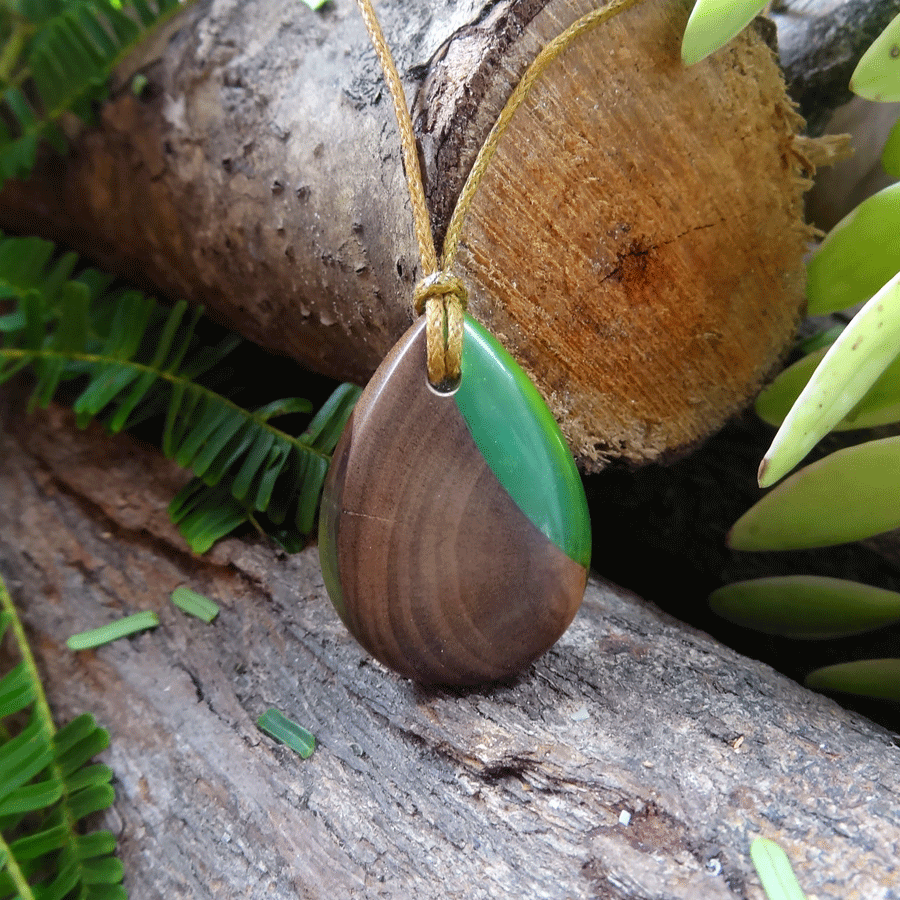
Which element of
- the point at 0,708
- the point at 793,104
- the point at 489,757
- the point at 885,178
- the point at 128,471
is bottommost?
the point at 0,708

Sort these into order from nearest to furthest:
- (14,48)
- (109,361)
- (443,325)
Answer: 1. (443,325)
2. (109,361)
3. (14,48)

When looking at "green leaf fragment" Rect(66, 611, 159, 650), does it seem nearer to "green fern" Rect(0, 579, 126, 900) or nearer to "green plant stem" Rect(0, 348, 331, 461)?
"green fern" Rect(0, 579, 126, 900)

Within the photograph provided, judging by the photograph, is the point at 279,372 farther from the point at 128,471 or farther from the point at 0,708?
the point at 0,708

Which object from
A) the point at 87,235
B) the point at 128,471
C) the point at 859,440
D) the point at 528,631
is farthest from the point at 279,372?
Answer: the point at 859,440

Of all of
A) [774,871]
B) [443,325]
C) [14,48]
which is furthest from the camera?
[14,48]

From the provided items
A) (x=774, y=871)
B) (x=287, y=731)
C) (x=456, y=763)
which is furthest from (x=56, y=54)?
(x=774, y=871)

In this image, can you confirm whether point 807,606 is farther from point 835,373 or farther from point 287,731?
point 287,731

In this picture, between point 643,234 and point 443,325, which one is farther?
point 643,234

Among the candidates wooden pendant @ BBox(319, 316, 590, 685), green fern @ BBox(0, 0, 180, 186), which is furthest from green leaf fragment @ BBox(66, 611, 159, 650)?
green fern @ BBox(0, 0, 180, 186)
